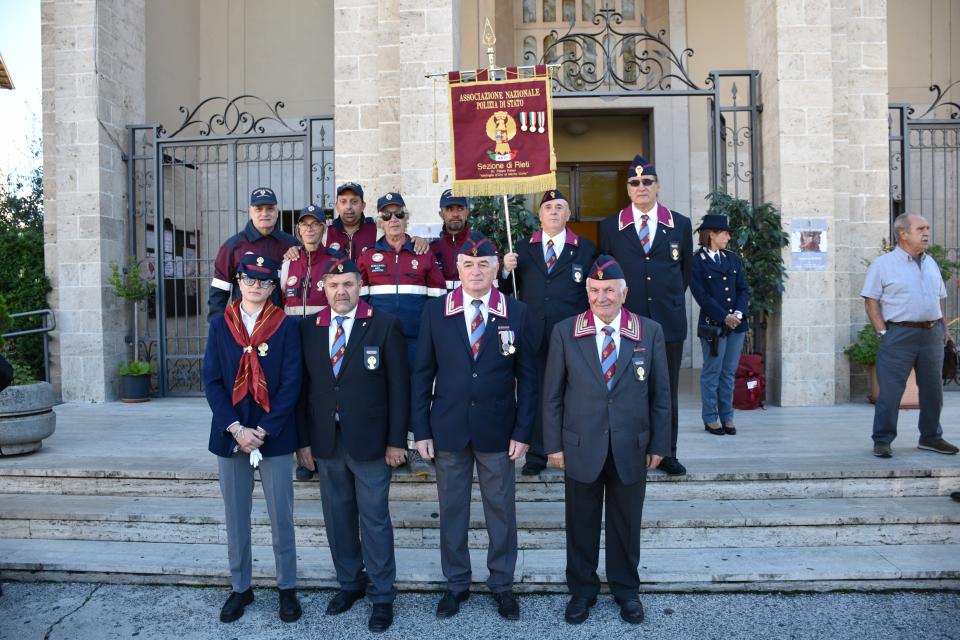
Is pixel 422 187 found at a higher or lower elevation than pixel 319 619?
higher

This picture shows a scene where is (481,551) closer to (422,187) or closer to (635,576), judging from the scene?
(635,576)

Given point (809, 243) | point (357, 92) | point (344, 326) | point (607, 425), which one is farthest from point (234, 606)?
point (809, 243)

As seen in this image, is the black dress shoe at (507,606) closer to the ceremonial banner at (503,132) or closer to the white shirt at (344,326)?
the white shirt at (344,326)

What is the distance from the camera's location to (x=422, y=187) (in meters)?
8.52

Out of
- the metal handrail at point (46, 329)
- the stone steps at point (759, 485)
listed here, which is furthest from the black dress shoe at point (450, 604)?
the metal handrail at point (46, 329)

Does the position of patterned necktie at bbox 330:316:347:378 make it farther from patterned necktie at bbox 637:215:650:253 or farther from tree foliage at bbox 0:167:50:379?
tree foliage at bbox 0:167:50:379

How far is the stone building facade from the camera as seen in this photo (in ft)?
27.9

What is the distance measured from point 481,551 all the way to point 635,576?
117cm

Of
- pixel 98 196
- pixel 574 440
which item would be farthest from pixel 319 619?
pixel 98 196

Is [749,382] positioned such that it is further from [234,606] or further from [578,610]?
[234,606]

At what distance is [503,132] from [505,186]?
0.39 m

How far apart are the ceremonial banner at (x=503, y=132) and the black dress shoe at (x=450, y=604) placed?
2723 mm

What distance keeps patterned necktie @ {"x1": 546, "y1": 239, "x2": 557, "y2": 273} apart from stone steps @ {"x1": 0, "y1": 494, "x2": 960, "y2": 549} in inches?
66.5

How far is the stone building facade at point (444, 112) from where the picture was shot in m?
8.51
